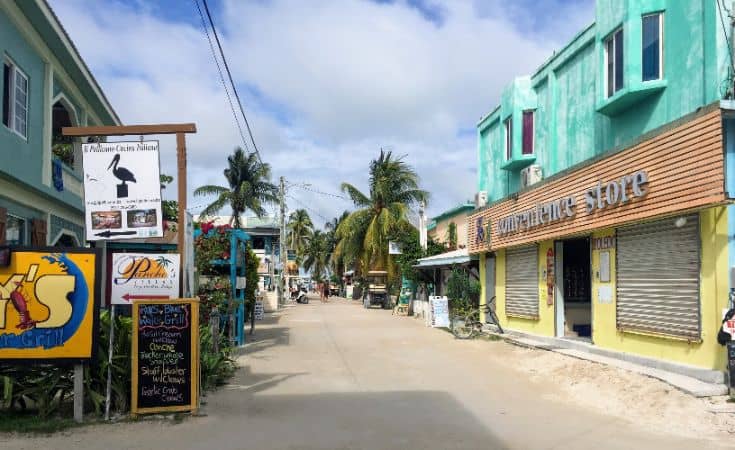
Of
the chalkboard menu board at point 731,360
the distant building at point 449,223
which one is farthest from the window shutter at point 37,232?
the distant building at point 449,223

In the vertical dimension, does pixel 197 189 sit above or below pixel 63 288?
above

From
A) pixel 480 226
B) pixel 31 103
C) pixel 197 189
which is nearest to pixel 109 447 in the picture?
pixel 31 103

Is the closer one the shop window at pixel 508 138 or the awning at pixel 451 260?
the shop window at pixel 508 138

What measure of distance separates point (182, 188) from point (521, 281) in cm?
1148

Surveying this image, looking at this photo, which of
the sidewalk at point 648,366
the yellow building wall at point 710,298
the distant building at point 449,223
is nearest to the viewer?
the sidewalk at point 648,366

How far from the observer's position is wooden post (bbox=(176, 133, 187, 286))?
8562 mm

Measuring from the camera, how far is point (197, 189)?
127 ft

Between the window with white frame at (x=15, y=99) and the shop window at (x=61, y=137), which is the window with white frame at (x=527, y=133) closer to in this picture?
the shop window at (x=61, y=137)

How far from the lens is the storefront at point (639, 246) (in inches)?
372

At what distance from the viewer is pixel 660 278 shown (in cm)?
1089

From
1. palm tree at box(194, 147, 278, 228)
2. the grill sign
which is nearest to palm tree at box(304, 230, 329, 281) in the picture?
palm tree at box(194, 147, 278, 228)

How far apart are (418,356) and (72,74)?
997 centimetres

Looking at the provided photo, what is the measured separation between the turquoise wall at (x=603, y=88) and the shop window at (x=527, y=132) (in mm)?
211

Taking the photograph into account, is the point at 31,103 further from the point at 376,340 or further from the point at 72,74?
the point at 376,340
